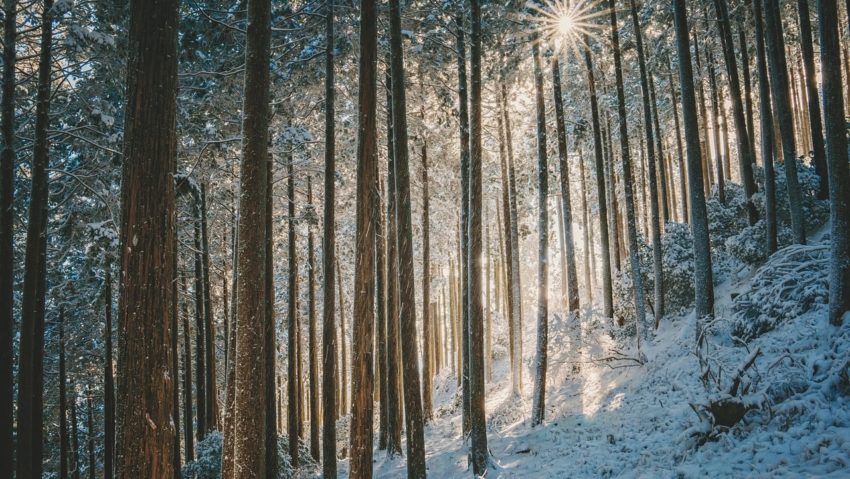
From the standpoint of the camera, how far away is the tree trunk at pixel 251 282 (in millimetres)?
5289

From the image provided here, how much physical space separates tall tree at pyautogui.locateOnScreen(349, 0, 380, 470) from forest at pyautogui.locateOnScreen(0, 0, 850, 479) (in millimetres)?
44

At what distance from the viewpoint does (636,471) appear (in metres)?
7.05

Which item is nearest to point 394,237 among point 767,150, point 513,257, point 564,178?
point 564,178

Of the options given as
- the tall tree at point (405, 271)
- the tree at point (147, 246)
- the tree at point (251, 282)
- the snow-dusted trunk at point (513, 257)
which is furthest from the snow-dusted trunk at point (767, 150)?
the tree at point (147, 246)

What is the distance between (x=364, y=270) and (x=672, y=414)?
656cm

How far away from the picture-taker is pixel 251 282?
5375mm

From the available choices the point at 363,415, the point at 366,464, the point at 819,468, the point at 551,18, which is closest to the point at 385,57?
the point at 551,18

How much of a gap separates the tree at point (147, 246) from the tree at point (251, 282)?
1157 mm

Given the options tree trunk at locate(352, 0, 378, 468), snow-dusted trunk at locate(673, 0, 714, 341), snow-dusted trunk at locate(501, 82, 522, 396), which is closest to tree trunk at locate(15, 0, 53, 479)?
tree trunk at locate(352, 0, 378, 468)

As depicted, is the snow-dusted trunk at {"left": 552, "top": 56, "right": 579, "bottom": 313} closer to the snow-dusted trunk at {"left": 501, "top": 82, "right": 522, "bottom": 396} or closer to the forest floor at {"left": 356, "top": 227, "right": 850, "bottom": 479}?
the forest floor at {"left": 356, "top": 227, "right": 850, "bottom": 479}

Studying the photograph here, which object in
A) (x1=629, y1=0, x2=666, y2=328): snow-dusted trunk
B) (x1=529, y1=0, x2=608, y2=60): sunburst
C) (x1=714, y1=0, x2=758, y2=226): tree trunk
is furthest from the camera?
(x1=714, y1=0, x2=758, y2=226): tree trunk

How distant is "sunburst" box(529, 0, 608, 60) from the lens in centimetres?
1107

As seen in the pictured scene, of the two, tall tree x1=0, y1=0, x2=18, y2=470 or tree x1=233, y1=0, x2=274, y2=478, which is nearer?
tree x1=233, y1=0, x2=274, y2=478

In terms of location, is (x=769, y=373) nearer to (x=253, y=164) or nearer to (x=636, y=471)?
(x=636, y=471)
